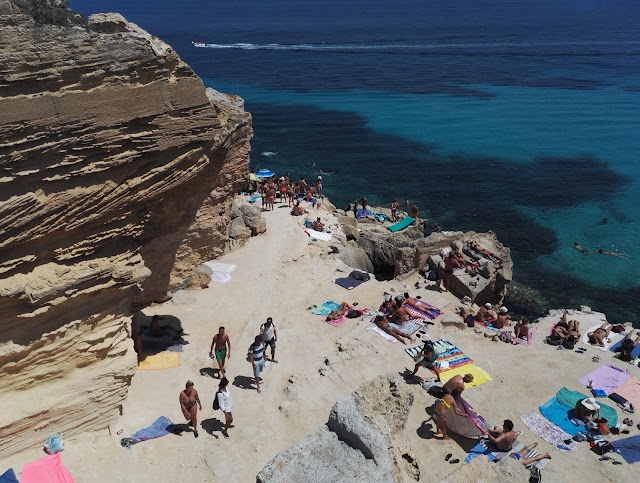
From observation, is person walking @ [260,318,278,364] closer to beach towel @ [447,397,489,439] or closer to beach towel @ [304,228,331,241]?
beach towel @ [447,397,489,439]

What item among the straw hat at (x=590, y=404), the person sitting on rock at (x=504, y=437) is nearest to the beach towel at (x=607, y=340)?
the straw hat at (x=590, y=404)

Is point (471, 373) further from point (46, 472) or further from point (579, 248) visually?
point (579, 248)

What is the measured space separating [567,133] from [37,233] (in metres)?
46.7

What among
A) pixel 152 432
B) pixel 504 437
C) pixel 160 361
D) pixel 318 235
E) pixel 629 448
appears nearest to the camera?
pixel 152 432

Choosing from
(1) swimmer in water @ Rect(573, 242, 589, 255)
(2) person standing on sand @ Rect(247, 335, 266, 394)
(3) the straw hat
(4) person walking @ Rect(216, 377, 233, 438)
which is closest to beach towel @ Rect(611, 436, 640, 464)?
(3) the straw hat

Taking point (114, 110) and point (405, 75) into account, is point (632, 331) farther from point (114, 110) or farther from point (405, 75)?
point (405, 75)

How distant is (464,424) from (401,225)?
49.8ft

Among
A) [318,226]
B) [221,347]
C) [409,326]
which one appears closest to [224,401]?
[221,347]

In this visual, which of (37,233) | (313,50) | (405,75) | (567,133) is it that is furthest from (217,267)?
(313,50)

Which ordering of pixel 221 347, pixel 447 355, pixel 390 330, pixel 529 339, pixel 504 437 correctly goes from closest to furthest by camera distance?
pixel 504 437 → pixel 221 347 → pixel 447 355 → pixel 390 330 → pixel 529 339

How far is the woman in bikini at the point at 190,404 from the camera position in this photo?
1078 cm

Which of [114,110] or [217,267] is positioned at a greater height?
[114,110]

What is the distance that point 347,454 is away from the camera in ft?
26.0

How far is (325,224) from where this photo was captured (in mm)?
24656
